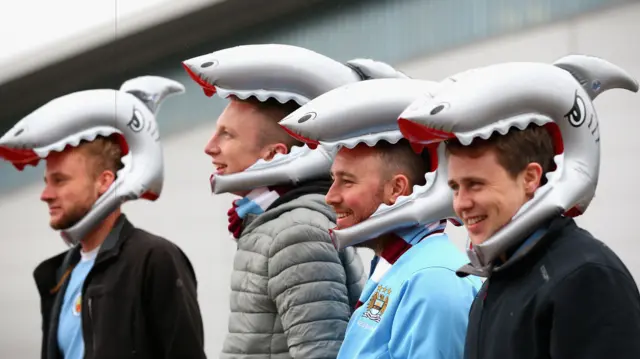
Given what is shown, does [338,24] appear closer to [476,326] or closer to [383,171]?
[383,171]

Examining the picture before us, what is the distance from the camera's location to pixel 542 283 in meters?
2.05

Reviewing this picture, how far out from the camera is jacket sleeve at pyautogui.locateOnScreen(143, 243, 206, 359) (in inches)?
127

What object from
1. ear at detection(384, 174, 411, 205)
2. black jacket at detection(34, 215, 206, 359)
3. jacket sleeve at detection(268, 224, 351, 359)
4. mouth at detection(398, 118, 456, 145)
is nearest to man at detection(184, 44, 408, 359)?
jacket sleeve at detection(268, 224, 351, 359)

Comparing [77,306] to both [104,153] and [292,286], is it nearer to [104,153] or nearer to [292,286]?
[104,153]

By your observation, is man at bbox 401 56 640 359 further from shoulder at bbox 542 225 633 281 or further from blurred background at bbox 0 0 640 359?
blurred background at bbox 0 0 640 359

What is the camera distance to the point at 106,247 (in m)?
3.39

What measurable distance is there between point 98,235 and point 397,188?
1219 mm

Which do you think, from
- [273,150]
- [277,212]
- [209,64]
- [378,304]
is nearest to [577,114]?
[378,304]

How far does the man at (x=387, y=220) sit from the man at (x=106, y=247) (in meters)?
0.81

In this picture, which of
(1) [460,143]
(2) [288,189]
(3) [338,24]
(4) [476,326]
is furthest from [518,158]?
(3) [338,24]

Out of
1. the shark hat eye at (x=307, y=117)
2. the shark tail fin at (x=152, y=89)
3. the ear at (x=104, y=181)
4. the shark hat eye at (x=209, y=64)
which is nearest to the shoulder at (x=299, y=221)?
the shark hat eye at (x=307, y=117)

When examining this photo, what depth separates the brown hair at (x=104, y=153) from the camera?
11.7 feet

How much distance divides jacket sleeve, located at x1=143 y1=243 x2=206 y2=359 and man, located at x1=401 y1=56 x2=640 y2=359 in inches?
45.9

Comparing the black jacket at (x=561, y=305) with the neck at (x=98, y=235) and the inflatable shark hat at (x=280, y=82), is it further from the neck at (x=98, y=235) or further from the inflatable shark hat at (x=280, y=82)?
the neck at (x=98, y=235)
